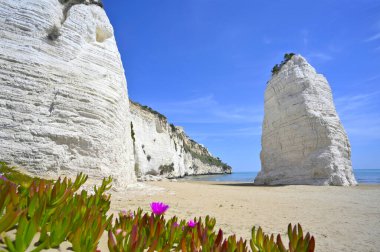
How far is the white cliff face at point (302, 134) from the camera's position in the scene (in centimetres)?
1825

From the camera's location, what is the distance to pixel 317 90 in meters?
20.5

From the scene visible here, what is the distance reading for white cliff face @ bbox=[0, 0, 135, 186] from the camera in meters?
7.80

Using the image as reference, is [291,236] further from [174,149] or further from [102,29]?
[174,149]

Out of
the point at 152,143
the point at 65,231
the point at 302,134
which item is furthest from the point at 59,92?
the point at 152,143

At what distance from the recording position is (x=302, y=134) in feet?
64.7

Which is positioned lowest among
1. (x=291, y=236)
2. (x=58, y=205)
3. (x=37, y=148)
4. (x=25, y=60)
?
(x=291, y=236)

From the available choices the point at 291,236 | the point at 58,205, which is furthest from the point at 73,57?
the point at 291,236

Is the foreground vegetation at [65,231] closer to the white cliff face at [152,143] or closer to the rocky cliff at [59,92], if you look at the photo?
the rocky cliff at [59,92]

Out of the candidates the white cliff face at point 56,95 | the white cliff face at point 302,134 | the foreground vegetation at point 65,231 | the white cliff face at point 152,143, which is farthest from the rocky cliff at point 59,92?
the white cliff face at point 152,143

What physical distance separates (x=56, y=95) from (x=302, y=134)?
58.5ft

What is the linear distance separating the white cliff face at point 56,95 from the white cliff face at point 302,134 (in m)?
14.3

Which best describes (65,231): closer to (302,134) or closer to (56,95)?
(56,95)

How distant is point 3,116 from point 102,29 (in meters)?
6.73

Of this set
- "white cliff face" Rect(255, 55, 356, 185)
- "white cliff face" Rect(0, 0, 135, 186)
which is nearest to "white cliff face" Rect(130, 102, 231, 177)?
"white cliff face" Rect(255, 55, 356, 185)
